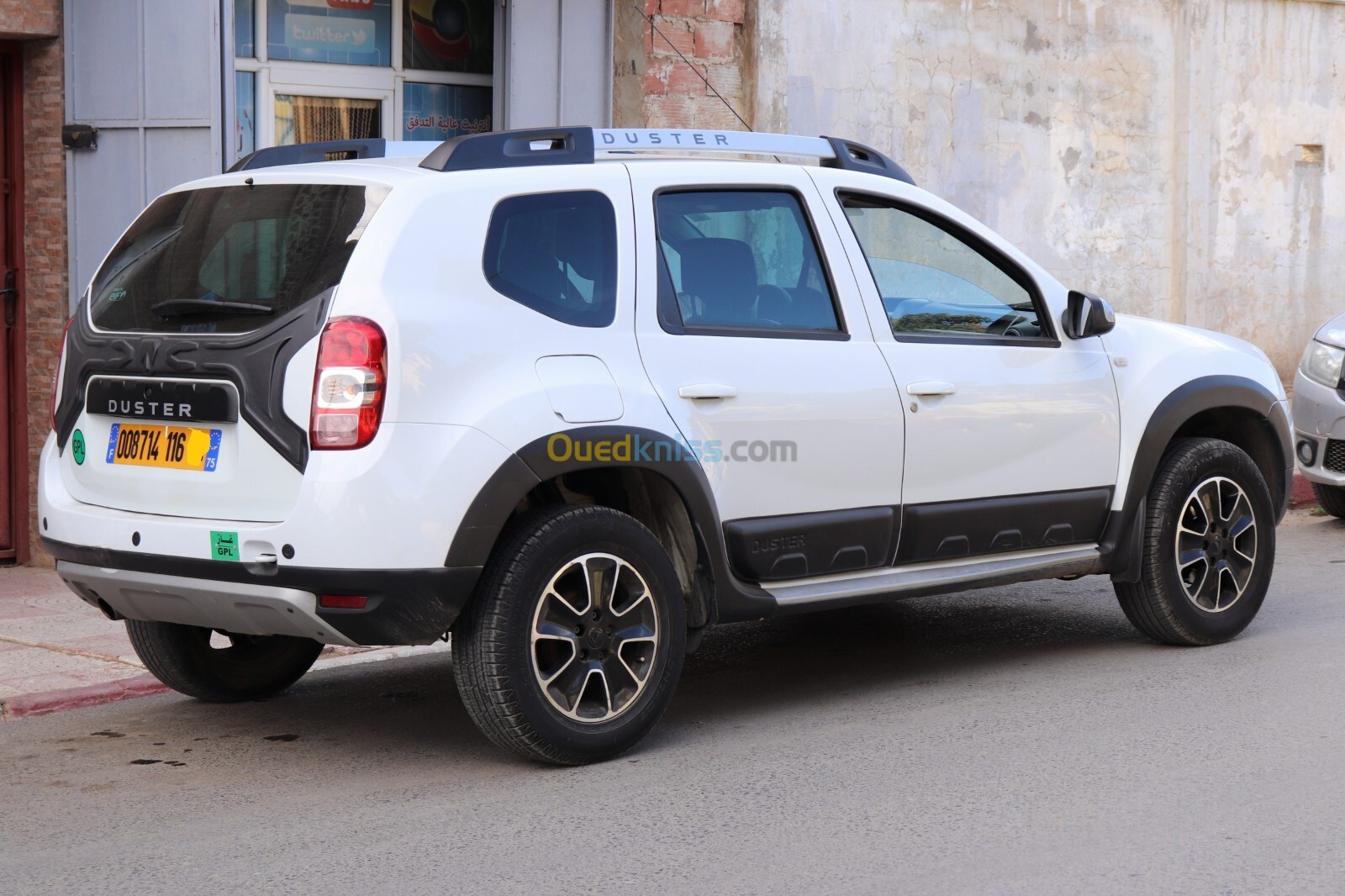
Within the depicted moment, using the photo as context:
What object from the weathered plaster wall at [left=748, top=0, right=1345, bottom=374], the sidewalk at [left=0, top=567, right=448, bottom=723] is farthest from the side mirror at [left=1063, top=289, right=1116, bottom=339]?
the weathered plaster wall at [left=748, top=0, right=1345, bottom=374]

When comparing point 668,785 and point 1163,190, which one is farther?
point 1163,190

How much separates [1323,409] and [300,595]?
7276 millimetres

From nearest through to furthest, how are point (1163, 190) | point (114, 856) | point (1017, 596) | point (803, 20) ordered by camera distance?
point (114, 856), point (1017, 596), point (803, 20), point (1163, 190)

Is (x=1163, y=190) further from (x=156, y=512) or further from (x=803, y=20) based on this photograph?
(x=156, y=512)

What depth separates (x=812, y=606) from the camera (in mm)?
5648

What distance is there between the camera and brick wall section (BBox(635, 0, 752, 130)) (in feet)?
37.6

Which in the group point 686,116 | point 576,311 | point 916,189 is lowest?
point 576,311

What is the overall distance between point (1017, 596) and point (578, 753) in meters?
3.70

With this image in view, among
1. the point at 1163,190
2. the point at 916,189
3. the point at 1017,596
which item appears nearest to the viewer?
the point at 916,189

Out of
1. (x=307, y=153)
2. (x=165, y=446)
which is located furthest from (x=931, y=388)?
(x=165, y=446)

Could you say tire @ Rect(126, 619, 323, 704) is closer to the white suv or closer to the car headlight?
the white suv

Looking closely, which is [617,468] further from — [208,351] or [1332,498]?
[1332,498]

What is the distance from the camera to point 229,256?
5.18 metres

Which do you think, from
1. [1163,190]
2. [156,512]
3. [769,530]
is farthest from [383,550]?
[1163,190]
